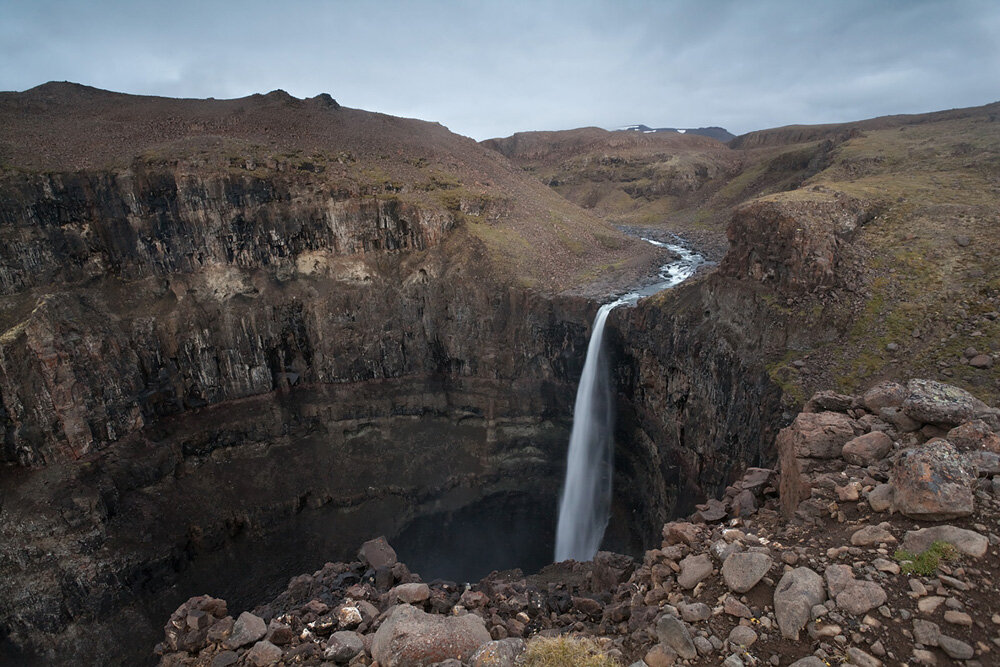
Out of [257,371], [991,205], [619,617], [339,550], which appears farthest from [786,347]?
[257,371]

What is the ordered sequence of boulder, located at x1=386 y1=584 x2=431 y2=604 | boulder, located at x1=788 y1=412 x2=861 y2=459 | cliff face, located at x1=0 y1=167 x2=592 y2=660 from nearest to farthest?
1. boulder, located at x1=788 y1=412 x2=861 y2=459
2. boulder, located at x1=386 y1=584 x2=431 y2=604
3. cliff face, located at x1=0 y1=167 x2=592 y2=660

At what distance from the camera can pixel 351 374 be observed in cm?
3950

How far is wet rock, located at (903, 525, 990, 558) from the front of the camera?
7102 mm

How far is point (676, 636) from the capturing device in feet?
25.3

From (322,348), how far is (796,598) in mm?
36996

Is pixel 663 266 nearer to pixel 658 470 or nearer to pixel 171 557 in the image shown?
pixel 658 470

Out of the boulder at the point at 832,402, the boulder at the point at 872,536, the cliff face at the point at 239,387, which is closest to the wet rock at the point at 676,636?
the boulder at the point at 872,536

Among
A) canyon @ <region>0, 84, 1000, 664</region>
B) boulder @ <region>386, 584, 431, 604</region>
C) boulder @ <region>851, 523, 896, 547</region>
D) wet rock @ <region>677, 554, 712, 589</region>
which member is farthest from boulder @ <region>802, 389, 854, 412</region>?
boulder @ <region>386, 584, 431, 604</region>

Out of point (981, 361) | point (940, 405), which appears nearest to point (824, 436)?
point (940, 405)

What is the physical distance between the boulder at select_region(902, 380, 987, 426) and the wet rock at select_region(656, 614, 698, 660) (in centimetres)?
740

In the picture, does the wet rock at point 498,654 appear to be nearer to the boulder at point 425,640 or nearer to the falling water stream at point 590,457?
the boulder at point 425,640

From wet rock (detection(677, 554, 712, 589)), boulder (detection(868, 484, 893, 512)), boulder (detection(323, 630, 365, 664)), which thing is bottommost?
boulder (detection(323, 630, 365, 664))

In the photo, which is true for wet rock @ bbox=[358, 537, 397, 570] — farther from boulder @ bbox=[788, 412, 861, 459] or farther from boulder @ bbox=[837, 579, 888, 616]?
boulder @ bbox=[837, 579, 888, 616]

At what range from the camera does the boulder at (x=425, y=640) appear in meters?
9.52
